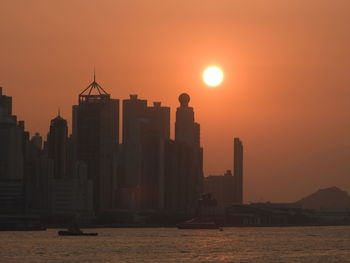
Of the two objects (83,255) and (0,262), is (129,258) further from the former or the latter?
(0,262)

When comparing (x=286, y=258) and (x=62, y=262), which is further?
(x=286, y=258)

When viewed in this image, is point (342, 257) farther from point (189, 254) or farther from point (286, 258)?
point (189, 254)

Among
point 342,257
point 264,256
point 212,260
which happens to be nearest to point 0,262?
point 212,260

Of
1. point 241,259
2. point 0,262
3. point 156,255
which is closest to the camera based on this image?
point 0,262

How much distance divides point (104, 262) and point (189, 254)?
2833 centimetres

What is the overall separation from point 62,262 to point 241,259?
99.9ft

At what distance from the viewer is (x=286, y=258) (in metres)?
175

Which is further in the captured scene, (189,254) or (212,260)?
(189,254)

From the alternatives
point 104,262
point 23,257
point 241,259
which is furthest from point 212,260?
point 23,257

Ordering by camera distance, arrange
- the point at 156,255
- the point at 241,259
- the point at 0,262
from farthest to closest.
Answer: the point at 156,255 < the point at 241,259 < the point at 0,262

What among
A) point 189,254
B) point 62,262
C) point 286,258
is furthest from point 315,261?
point 62,262

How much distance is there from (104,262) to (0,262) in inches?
635

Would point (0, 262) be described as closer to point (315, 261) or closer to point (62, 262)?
point (62, 262)

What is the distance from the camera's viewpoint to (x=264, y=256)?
182 m
